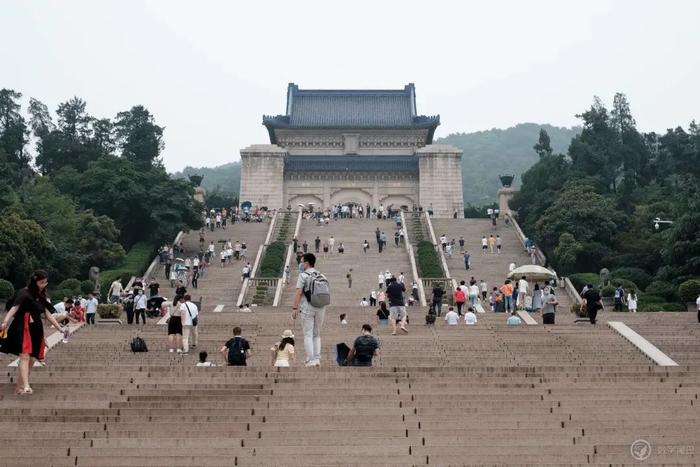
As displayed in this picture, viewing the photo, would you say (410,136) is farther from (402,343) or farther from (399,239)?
(402,343)

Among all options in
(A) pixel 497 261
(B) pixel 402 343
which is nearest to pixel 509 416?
(B) pixel 402 343

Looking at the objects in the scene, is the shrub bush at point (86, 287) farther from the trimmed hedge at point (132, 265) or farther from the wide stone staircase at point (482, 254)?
the wide stone staircase at point (482, 254)

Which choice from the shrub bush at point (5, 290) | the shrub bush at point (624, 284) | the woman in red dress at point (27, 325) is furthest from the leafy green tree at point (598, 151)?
the woman in red dress at point (27, 325)

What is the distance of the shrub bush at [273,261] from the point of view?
3631cm

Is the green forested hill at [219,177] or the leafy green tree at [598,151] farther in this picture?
the green forested hill at [219,177]

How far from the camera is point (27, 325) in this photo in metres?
11.9

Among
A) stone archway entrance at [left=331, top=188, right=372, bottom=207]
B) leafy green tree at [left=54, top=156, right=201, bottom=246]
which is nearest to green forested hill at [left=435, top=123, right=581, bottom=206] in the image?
stone archway entrance at [left=331, top=188, right=372, bottom=207]

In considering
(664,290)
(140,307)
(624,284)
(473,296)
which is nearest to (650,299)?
(664,290)

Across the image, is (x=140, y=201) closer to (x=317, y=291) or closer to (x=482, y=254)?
(x=482, y=254)

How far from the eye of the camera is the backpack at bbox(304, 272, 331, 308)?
13.3 m

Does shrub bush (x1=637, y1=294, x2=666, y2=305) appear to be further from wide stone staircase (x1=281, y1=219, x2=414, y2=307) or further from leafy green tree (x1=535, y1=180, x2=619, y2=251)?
leafy green tree (x1=535, y1=180, x2=619, y2=251)

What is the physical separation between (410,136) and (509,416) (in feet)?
177

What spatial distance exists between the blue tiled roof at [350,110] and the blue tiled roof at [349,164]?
→ 3.72 m

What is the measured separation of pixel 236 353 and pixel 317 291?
1.64 meters
